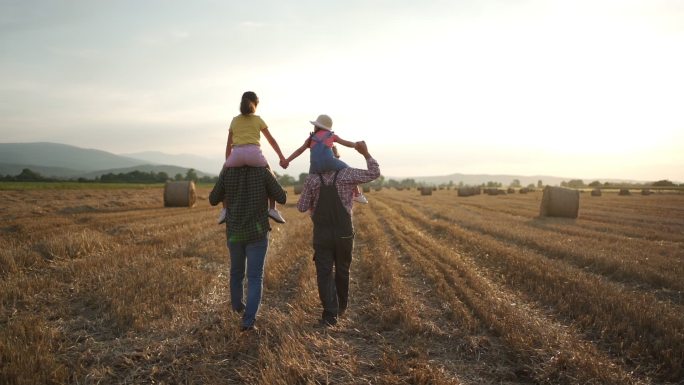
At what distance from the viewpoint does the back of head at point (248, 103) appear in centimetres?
510

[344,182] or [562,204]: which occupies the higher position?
[344,182]

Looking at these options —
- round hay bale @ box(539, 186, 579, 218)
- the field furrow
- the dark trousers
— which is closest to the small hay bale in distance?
round hay bale @ box(539, 186, 579, 218)

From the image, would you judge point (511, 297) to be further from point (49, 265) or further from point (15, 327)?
point (49, 265)

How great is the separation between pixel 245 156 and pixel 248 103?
661 mm

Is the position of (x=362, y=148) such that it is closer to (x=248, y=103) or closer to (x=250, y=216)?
(x=248, y=103)

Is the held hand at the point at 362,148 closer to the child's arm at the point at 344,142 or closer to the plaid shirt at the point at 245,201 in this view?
the child's arm at the point at 344,142

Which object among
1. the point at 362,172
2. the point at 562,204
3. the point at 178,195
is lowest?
the point at 178,195

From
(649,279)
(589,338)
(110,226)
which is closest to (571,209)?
(649,279)

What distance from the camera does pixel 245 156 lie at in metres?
5.10

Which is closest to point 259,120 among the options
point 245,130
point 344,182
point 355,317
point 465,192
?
point 245,130

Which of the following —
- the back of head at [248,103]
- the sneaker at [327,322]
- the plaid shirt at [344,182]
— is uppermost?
the back of head at [248,103]

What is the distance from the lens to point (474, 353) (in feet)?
15.9

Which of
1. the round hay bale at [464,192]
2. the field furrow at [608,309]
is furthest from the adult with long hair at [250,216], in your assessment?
the round hay bale at [464,192]

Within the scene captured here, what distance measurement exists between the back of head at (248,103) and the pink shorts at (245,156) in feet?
1.41
